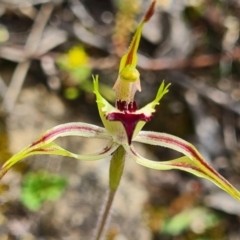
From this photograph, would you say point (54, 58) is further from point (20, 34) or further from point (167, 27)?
point (167, 27)

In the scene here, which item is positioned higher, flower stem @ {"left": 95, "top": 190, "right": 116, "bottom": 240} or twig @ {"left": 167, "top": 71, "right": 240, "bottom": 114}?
twig @ {"left": 167, "top": 71, "right": 240, "bottom": 114}

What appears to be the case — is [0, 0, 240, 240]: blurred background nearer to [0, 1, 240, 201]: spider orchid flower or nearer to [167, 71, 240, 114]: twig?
[167, 71, 240, 114]: twig

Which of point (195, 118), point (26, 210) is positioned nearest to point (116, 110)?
point (26, 210)

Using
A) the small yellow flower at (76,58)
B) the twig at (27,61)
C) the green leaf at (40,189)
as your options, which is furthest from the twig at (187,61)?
the green leaf at (40,189)

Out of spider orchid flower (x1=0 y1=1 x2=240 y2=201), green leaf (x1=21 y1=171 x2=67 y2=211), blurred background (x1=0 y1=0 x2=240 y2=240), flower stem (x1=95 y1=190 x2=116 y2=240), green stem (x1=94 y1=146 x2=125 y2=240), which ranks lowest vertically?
flower stem (x1=95 y1=190 x2=116 y2=240)

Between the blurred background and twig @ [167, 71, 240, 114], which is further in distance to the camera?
twig @ [167, 71, 240, 114]

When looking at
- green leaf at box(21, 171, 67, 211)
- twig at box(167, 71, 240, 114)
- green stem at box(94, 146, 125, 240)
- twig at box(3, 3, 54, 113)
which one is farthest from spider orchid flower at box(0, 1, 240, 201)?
twig at box(167, 71, 240, 114)
